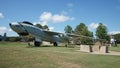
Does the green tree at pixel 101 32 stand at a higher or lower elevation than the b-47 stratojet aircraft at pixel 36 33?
higher

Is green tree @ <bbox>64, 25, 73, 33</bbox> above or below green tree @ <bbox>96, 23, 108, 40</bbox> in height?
above

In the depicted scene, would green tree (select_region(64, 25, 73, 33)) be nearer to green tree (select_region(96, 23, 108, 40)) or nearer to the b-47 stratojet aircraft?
green tree (select_region(96, 23, 108, 40))

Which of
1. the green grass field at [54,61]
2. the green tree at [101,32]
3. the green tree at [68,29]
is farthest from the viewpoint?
the green tree at [68,29]

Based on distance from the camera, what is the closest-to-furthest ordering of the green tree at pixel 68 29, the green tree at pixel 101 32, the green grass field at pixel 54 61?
the green grass field at pixel 54 61, the green tree at pixel 101 32, the green tree at pixel 68 29

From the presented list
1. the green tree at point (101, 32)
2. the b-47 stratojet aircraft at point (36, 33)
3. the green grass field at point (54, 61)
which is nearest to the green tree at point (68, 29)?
the green tree at point (101, 32)

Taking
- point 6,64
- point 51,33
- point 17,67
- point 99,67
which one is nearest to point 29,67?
point 17,67

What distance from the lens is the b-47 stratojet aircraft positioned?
4056cm

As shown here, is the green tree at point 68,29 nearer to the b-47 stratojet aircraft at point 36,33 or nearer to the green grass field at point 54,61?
the b-47 stratojet aircraft at point 36,33

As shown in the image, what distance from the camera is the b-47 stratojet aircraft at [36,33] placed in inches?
1597

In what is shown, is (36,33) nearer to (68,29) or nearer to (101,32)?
(101,32)

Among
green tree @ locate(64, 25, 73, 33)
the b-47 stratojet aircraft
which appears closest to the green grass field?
the b-47 stratojet aircraft

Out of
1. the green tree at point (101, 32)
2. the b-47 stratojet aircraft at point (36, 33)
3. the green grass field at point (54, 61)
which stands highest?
the green tree at point (101, 32)

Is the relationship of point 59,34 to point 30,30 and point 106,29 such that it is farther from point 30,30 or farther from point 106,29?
point 106,29

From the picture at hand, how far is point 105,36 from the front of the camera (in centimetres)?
9325
